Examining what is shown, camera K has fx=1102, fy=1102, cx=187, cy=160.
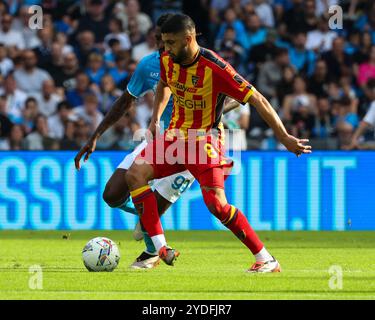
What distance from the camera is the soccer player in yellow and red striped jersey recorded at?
29.2 ft

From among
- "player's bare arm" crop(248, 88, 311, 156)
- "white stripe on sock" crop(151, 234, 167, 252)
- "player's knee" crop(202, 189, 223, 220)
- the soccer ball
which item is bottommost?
the soccer ball

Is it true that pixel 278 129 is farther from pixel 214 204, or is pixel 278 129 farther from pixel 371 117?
pixel 371 117

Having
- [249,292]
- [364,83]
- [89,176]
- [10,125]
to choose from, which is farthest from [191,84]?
[364,83]

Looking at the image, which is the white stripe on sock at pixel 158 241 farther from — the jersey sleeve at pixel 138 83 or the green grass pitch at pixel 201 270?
the jersey sleeve at pixel 138 83

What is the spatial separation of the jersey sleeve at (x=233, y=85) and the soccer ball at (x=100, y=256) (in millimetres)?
1656

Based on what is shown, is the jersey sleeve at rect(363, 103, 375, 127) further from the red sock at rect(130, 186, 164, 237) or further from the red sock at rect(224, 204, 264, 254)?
the red sock at rect(130, 186, 164, 237)

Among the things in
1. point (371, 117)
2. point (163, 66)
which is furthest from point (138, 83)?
point (371, 117)

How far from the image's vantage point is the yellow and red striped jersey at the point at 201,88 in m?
8.96

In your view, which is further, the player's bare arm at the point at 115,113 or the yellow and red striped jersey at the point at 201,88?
the player's bare arm at the point at 115,113

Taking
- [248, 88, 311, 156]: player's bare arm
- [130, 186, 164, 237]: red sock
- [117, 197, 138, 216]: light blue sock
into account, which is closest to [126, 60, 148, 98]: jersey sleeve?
[117, 197, 138, 216]: light blue sock

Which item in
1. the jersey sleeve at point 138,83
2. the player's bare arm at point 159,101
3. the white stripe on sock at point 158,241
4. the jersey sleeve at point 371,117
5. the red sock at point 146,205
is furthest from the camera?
the jersey sleeve at point 371,117

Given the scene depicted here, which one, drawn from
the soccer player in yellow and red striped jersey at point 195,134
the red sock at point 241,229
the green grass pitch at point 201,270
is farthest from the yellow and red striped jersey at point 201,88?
the green grass pitch at point 201,270

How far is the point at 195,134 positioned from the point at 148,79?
133cm

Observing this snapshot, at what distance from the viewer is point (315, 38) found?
61.7 feet
